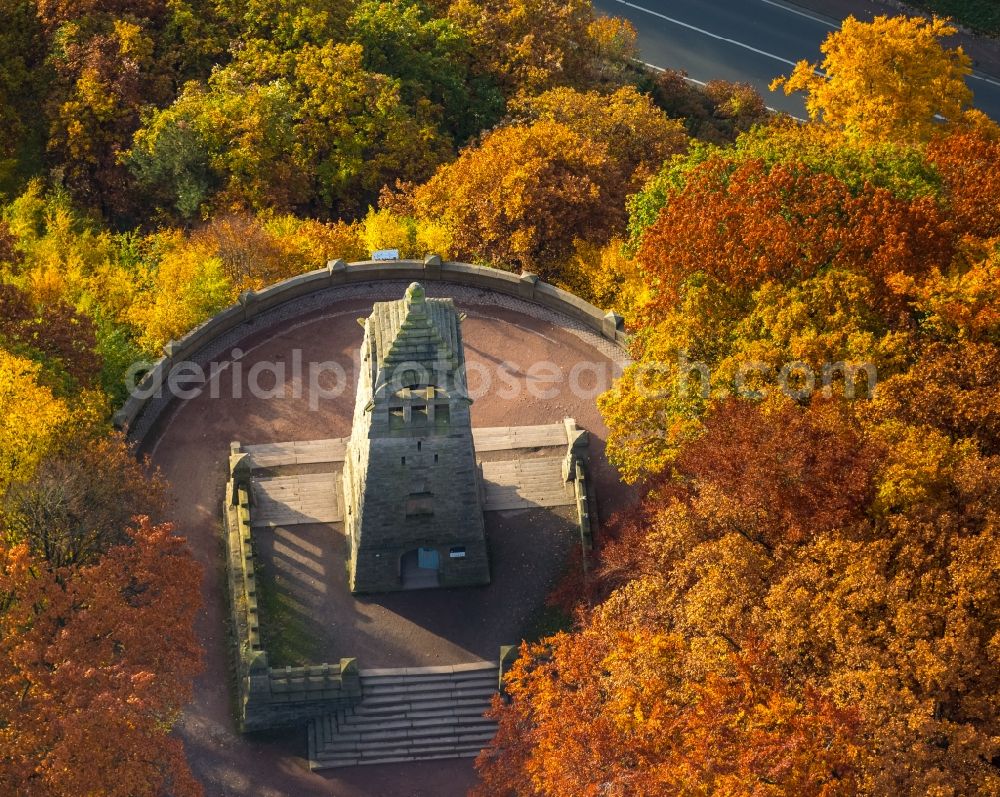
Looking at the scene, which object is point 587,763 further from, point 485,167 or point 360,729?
point 485,167

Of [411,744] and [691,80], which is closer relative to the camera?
[411,744]

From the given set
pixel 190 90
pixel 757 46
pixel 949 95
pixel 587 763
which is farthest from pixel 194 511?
pixel 757 46

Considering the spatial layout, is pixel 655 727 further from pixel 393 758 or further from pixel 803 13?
pixel 803 13

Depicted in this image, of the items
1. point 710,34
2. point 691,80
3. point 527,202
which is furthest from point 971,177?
point 710,34

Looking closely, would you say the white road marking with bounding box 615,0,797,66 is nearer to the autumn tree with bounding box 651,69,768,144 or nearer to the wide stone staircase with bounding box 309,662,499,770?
the autumn tree with bounding box 651,69,768,144

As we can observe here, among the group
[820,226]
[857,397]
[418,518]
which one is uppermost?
[820,226]

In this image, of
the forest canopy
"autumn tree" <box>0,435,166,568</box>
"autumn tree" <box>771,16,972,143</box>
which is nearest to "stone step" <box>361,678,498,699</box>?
the forest canopy

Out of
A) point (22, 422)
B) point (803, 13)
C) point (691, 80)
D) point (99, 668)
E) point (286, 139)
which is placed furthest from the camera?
point (803, 13)

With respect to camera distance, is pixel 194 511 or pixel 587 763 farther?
pixel 194 511
